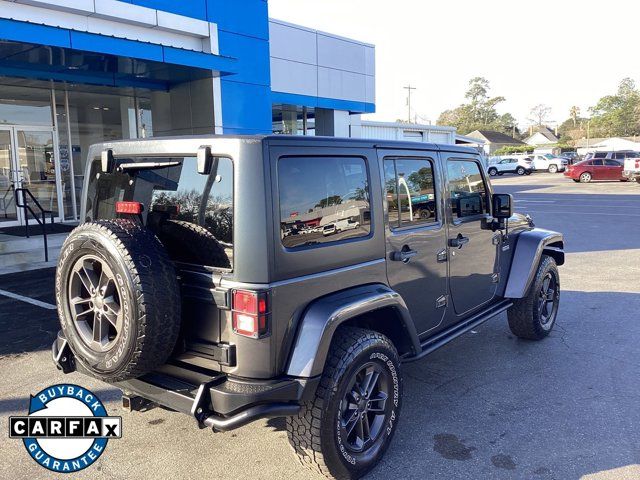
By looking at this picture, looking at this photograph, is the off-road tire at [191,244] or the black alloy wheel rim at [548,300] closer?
the off-road tire at [191,244]

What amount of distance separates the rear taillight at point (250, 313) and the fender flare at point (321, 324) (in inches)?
9.4

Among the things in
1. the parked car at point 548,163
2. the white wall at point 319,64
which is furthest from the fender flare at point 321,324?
the parked car at point 548,163

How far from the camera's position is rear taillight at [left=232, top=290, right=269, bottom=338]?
267 centimetres

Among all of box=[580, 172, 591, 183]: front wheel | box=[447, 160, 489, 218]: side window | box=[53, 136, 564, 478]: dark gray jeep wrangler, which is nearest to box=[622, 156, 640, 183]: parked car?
box=[580, 172, 591, 183]: front wheel

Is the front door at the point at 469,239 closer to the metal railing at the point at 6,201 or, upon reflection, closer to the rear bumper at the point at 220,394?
the rear bumper at the point at 220,394

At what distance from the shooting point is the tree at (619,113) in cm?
10475

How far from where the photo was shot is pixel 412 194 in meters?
3.83

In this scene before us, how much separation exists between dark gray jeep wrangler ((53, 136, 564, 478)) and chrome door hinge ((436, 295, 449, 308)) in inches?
12.7

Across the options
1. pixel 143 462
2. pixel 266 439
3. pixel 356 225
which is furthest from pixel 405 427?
pixel 143 462

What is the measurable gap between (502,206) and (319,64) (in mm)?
13573

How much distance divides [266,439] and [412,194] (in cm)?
194

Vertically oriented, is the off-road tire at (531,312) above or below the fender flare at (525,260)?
below

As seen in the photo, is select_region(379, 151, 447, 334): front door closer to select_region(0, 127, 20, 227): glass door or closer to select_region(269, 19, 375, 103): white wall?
select_region(0, 127, 20, 227): glass door

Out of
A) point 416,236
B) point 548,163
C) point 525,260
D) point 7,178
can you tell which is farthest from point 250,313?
point 548,163
